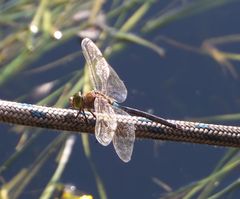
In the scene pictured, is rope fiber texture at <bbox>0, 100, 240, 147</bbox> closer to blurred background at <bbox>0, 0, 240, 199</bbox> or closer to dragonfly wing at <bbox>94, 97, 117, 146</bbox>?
dragonfly wing at <bbox>94, 97, 117, 146</bbox>

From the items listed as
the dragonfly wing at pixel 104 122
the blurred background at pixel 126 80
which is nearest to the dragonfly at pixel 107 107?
the dragonfly wing at pixel 104 122

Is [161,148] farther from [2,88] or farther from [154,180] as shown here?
[2,88]

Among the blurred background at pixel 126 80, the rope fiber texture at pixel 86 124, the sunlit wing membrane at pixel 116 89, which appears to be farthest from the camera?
the blurred background at pixel 126 80

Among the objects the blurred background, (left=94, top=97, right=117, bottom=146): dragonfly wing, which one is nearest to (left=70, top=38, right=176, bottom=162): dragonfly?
(left=94, top=97, right=117, bottom=146): dragonfly wing

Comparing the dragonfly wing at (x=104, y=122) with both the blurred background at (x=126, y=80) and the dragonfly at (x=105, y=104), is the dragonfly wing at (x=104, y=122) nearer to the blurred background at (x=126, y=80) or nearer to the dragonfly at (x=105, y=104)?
the dragonfly at (x=105, y=104)

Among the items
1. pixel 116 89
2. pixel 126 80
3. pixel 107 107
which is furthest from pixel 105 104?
pixel 126 80
